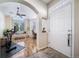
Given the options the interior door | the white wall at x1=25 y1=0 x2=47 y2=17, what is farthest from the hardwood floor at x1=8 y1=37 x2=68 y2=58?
the white wall at x1=25 y1=0 x2=47 y2=17

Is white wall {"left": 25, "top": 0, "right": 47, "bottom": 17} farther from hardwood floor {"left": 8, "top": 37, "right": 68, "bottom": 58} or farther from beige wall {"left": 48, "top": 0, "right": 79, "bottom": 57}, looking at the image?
hardwood floor {"left": 8, "top": 37, "right": 68, "bottom": 58}

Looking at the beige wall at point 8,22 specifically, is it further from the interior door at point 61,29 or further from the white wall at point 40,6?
the interior door at point 61,29

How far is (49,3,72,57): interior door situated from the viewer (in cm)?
177

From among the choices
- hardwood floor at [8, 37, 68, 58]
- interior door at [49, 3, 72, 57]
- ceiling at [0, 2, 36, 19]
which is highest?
ceiling at [0, 2, 36, 19]

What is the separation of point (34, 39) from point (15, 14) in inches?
32.9

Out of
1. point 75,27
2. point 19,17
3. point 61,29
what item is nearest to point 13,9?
point 19,17

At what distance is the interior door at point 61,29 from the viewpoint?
1773 millimetres

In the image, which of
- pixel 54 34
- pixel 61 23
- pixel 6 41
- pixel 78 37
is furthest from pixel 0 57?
pixel 78 37

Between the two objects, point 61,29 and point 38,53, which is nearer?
point 61,29

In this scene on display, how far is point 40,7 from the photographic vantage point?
193 centimetres

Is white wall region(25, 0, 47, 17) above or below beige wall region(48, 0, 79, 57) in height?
above

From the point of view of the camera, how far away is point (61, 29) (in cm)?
185

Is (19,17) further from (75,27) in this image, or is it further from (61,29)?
(75,27)

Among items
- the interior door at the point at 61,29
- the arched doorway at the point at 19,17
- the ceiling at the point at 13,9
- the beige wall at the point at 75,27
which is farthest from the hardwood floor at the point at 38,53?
the ceiling at the point at 13,9
